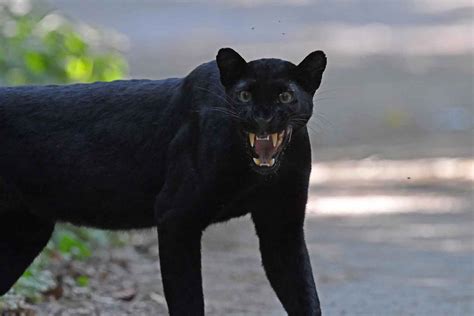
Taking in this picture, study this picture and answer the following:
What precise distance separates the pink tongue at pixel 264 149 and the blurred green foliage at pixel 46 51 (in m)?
3.14

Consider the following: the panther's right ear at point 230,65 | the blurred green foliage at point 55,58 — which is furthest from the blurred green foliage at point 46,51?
the panther's right ear at point 230,65

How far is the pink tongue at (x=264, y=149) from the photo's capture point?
226 inches

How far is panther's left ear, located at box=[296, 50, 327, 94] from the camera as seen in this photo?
19.1ft

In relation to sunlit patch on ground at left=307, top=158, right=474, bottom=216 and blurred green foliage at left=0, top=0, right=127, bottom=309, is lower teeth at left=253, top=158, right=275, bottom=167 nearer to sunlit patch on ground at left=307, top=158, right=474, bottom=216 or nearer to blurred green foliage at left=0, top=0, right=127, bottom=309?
blurred green foliage at left=0, top=0, right=127, bottom=309

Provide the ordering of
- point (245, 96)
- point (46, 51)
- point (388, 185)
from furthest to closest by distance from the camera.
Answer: point (388, 185) < point (46, 51) < point (245, 96)

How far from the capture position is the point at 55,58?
9398mm

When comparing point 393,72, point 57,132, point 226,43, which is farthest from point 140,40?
point 57,132

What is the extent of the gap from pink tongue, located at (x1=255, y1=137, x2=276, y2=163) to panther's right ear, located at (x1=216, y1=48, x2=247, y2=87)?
0.26 m

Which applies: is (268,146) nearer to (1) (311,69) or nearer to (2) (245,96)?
(2) (245,96)

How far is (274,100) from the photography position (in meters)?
5.69

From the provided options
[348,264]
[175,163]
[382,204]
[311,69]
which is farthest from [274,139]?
[382,204]

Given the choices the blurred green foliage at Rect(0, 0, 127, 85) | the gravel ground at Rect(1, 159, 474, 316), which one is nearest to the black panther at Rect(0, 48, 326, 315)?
the gravel ground at Rect(1, 159, 474, 316)

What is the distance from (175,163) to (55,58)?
11.4ft

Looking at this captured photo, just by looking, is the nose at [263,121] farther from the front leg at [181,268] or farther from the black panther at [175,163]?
the front leg at [181,268]
